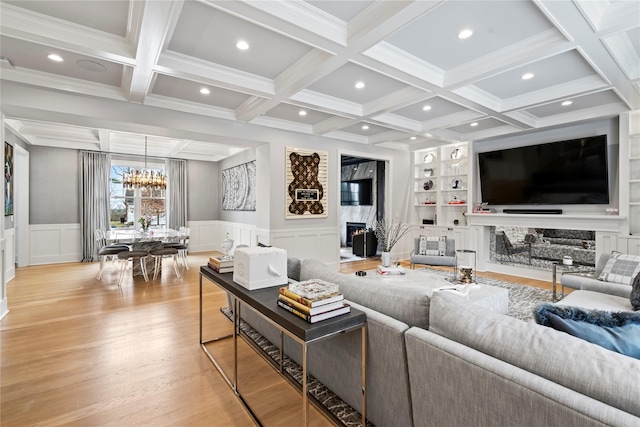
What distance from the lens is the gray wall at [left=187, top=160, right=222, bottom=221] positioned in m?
8.62

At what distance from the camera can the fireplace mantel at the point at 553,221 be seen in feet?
14.6

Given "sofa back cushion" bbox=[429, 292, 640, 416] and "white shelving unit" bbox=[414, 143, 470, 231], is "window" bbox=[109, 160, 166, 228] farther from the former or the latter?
"sofa back cushion" bbox=[429, 292, 640, 416]

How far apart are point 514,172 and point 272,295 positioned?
A: 5450 millimetres

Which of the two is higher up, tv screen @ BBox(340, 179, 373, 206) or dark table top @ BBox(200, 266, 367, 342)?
tv screen @ BBox(340, 179, 373, 206)

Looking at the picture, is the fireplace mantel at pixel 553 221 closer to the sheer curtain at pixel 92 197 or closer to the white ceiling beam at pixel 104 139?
the white ceiling beam at pixel 104 139

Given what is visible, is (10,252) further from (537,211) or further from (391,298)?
(537,211)

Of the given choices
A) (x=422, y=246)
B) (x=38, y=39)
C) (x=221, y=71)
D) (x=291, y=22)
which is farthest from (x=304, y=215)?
(x=38, y=39)

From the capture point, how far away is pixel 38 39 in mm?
2482

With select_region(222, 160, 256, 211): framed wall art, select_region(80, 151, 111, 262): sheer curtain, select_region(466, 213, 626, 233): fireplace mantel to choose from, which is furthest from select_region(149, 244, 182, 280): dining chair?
select_region(466, 213, 626, 233): fireplace mantel

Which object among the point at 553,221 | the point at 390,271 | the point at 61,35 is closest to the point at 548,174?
the point at 553,221

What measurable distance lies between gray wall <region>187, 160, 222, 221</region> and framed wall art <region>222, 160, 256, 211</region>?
446 millimetres

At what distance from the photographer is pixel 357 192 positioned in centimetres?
881

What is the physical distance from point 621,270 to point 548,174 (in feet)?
7.99

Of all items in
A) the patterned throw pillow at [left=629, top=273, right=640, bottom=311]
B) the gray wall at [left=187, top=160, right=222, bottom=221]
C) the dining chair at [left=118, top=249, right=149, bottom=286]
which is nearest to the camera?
the patterned throw pillow at [left=629, top=273, right=640, bottom=311]
